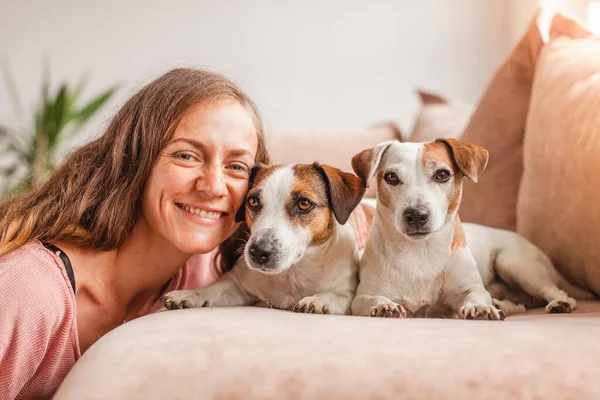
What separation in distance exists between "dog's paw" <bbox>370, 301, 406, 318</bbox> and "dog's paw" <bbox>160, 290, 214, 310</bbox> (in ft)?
1.33

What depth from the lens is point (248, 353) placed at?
2.98 ft

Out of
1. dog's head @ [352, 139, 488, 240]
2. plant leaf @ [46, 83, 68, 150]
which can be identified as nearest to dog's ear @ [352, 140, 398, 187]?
dog's head @ [352, 139, 488, 240]

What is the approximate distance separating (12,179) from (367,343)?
11.4 feet

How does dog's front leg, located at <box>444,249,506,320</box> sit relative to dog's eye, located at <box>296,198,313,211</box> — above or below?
below

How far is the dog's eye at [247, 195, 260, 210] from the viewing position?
1.46m

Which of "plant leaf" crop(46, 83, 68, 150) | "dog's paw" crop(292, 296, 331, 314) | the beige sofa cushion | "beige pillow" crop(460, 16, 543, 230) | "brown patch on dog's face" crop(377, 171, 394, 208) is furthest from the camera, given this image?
"plant leaf" crop(46, 83, 68, 150)

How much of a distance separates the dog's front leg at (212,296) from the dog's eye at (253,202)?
21 cm

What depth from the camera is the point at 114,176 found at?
154 cm

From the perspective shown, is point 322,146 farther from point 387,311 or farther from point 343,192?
point 387,311

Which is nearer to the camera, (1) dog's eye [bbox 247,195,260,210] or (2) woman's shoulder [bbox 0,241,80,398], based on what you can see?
(2) woman's shoulder [bbox 0,241,80,398]

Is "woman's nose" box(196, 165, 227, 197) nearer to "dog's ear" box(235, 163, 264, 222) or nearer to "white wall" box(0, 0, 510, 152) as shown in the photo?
"dog's ear" box(235, 163, 264, 222)

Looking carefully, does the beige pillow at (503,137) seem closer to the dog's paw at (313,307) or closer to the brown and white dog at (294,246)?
the brown and white dog at (294,246)

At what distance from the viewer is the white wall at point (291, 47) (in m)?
3.63

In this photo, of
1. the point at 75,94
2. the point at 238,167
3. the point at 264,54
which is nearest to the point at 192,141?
the point at 238,167
